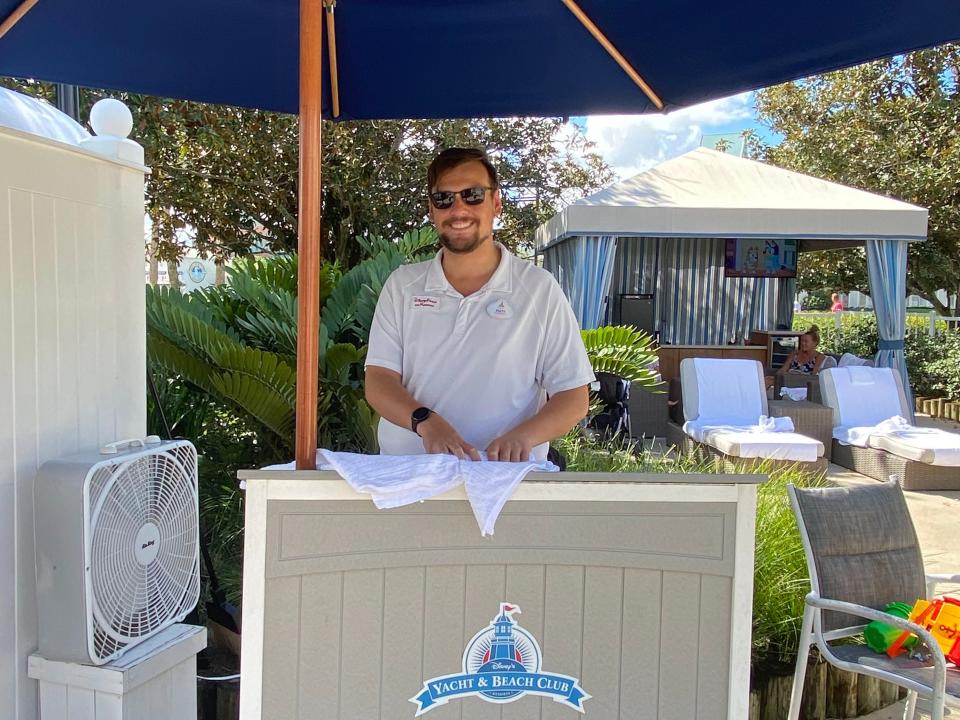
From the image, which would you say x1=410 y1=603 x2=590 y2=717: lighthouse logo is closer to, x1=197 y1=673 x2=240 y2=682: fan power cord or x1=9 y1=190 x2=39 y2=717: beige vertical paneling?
x1=9 y1=190 x2=39 y2=717: beige vertical paneling

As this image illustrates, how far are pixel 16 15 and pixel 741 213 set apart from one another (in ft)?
28.9

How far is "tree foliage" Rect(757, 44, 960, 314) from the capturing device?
41.1 ft

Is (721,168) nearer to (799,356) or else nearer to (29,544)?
(799,356)

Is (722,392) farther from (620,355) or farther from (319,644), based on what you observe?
(319,644)

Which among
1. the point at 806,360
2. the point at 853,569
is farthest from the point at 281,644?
the point at 806,360

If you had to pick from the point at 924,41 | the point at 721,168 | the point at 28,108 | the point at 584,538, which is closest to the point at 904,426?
the point at 721,168

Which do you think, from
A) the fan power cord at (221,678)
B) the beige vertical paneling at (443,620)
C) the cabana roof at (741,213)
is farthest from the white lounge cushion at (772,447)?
the beige vertical paneling at (443,620)

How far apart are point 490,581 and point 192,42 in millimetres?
2254

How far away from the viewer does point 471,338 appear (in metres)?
2.25

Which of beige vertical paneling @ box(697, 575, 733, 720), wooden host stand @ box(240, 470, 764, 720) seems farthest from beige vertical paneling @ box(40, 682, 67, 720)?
beige vertical paneling @ box(697, 575, 733, 720)

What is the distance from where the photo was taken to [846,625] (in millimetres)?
2982

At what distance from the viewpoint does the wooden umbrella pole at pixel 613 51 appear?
251 cm

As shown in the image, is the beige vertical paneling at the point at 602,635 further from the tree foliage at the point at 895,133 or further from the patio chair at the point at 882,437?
the tree foliage at the point at 895,133

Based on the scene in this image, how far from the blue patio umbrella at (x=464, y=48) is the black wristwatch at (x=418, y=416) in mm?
1244
